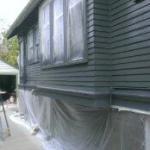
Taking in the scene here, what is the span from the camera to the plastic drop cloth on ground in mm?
4816

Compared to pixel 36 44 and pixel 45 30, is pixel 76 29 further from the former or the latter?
pixel 36 44

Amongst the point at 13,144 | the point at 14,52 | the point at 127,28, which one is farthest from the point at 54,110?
the point at 14,52

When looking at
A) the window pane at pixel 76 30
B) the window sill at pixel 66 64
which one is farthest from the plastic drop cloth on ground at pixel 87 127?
the window pane at pixel 76 30

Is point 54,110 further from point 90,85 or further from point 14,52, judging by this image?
point 14,52

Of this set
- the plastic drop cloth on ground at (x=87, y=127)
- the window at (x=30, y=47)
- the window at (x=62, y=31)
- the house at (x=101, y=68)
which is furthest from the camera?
the window at (x=30, y=47)

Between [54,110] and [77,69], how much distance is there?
3.34 metres

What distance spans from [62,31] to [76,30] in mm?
772

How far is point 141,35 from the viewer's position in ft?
14.9

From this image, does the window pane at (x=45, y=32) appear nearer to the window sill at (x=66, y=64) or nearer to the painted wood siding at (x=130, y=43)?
the window sill at (x=66, y=64)

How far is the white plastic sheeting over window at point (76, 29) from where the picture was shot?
5522 mm

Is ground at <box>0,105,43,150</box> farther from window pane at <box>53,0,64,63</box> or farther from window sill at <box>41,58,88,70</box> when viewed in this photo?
window pane at <box>53,0,64,63</box>

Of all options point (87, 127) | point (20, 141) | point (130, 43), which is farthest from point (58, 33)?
point (20, 141)

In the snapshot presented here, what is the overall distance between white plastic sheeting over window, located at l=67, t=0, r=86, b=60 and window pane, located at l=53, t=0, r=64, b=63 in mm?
481

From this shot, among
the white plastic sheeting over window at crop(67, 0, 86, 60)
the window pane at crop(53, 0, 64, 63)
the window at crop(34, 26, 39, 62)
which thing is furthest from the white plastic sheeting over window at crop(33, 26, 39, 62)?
the white plastic sheeting over window at crop(67, 0, 86, 60)
